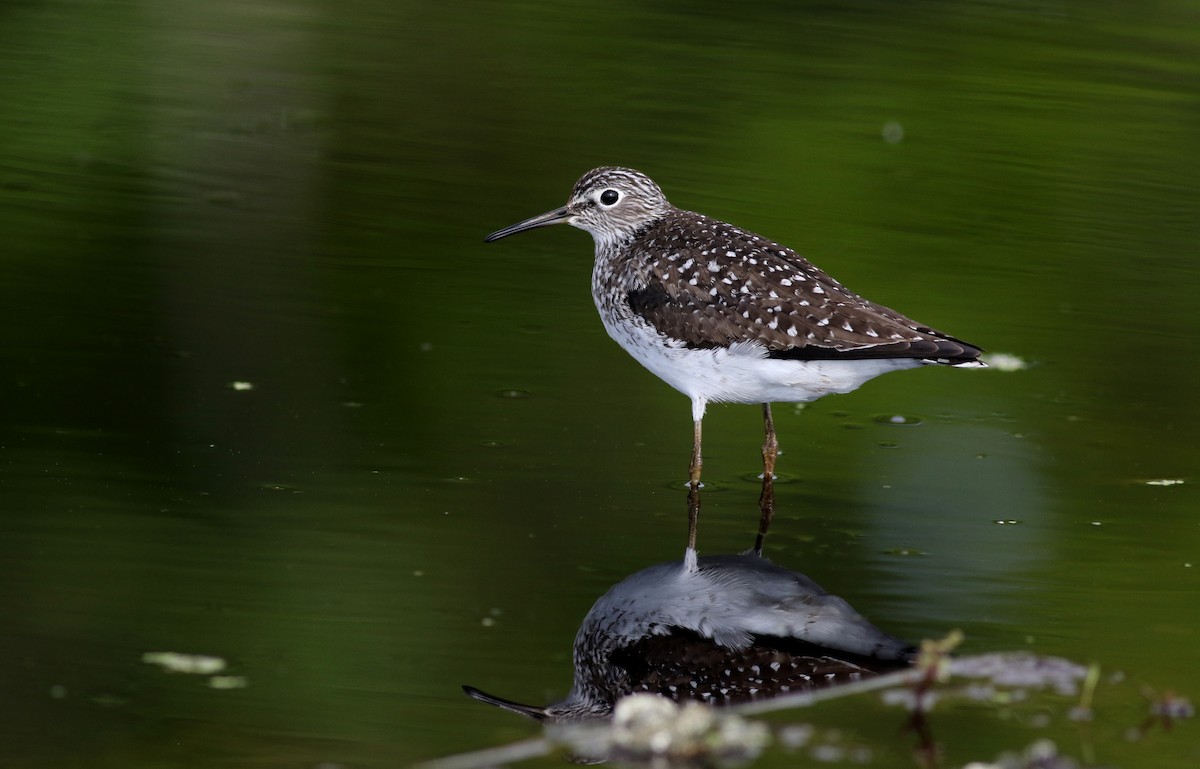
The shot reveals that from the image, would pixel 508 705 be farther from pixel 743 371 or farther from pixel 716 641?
pixel 743 371

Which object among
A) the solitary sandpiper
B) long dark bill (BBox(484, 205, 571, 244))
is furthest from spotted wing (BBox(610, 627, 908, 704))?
long dark bill (BBox(484, 205, 571, 244))

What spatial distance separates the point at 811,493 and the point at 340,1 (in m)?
10.8

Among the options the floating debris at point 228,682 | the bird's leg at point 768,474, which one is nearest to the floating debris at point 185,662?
the floating debris at point 228,682

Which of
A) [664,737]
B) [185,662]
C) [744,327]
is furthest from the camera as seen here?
[744,327]

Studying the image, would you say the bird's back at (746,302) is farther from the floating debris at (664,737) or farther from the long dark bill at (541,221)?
the floating debris at (664,737)

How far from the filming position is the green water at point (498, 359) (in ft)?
20.7

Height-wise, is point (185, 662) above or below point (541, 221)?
below

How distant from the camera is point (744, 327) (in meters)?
7.90

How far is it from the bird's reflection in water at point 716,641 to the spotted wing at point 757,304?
3.72ft

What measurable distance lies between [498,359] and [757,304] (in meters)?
2.01

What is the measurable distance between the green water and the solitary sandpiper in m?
0.48

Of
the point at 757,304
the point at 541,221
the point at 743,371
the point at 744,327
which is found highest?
the point at 541,221

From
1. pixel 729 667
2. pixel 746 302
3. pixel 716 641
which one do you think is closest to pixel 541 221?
pixel 746 302

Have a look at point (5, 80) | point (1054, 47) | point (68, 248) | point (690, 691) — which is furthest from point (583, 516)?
point (1054, 47)
